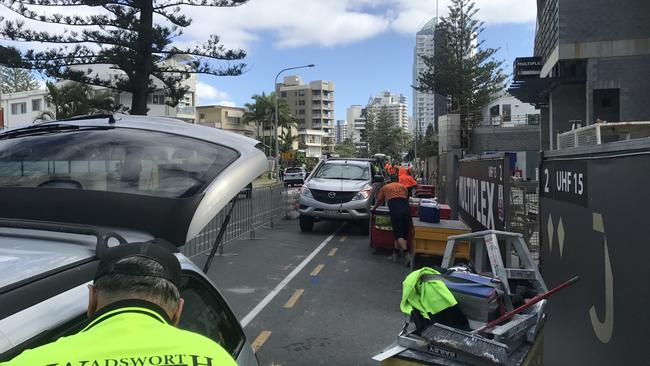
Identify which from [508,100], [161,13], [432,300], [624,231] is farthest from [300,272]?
[508,100]

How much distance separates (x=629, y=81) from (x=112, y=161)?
22.9 metres

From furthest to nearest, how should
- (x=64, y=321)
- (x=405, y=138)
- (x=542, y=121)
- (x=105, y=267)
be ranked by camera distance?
(x=405, y=138) < (x=542, y=121) < (x=64, y=321) < (x=105, y=267)

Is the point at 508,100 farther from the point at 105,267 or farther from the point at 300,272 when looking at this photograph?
the point at 105,267

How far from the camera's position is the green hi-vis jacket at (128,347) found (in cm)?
115

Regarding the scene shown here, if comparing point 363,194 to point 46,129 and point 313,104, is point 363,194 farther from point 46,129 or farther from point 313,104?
point 313,104

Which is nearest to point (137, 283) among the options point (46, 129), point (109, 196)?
point (109, 196)

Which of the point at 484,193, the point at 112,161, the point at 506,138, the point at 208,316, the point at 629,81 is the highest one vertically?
the point at 629,81

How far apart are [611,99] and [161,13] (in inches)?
757

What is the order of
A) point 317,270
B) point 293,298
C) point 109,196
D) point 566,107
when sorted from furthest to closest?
point 566,107 < point 317,270 < point 293,298 < point 109,196

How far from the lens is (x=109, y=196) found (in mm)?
Answer: 2484

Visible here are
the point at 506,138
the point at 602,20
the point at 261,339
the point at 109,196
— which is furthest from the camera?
the point at 506,138

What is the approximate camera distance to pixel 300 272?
8.49 metres

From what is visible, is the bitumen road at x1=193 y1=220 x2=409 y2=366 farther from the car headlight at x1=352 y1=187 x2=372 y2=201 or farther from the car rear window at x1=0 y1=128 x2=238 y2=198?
the car rear window at x1=0 y1=128 x2=238 y2=198

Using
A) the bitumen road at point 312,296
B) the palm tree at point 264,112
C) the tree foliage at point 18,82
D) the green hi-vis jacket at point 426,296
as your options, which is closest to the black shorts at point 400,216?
the bitumen road at point 312,296
